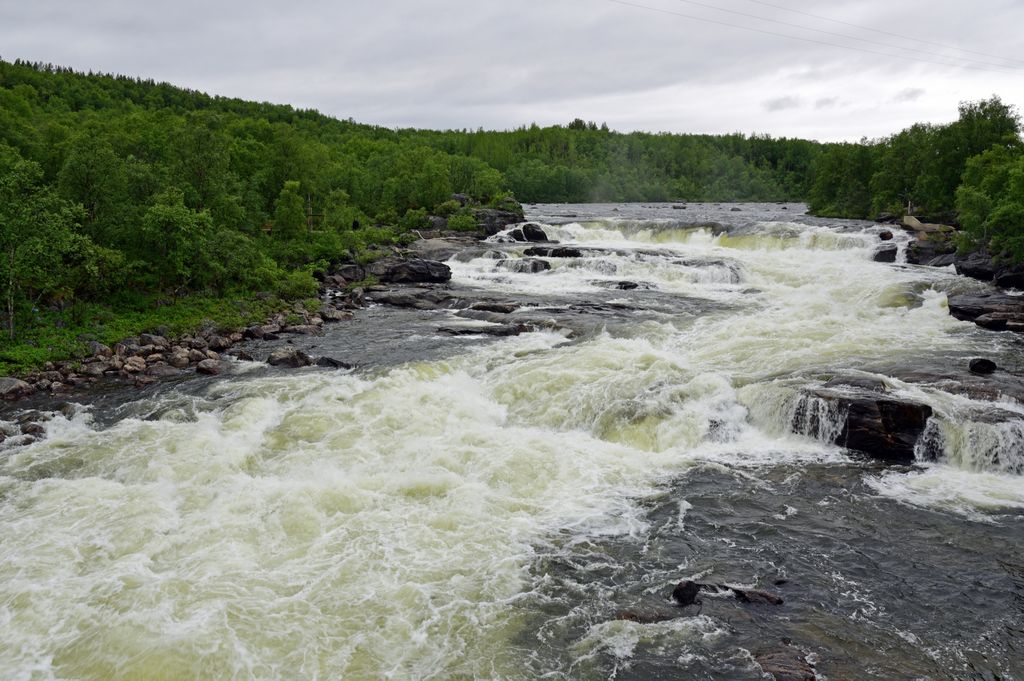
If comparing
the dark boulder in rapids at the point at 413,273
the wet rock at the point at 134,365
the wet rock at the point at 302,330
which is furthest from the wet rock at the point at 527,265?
the wet rock at the point at 134,365

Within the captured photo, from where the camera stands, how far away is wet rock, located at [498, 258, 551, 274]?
4309 cm

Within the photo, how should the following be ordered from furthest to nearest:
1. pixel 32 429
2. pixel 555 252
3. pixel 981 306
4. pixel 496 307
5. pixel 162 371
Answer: pixel 555 252 < pixel 496 307 < pixel 981 306 < pixel 162 371 < pixel 32 429

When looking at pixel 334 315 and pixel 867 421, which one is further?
pixel 334 315

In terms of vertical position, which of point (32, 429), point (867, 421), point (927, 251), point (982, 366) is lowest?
point (32, 429)

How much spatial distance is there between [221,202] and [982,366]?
3246cm

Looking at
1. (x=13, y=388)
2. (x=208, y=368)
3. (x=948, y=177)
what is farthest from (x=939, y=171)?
(x=13, y=388)

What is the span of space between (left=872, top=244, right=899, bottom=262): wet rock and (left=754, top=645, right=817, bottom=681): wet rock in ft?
124

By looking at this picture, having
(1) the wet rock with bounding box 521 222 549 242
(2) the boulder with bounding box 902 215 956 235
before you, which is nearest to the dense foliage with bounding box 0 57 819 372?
(1) the wet rock with bounding box 521 222 549 242

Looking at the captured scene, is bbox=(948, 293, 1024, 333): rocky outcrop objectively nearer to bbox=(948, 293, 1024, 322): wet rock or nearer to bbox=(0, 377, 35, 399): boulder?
bbox=(948, 293, 1024, 322): wet rock

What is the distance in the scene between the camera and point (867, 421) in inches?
625

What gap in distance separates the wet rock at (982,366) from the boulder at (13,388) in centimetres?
2699

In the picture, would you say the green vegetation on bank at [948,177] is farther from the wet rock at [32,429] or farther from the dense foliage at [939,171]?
the wet rock at [32,429]

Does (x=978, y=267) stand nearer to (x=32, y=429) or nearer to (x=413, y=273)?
(x=413, y=273)

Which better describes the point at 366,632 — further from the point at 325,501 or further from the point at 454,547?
the point at 325,501
